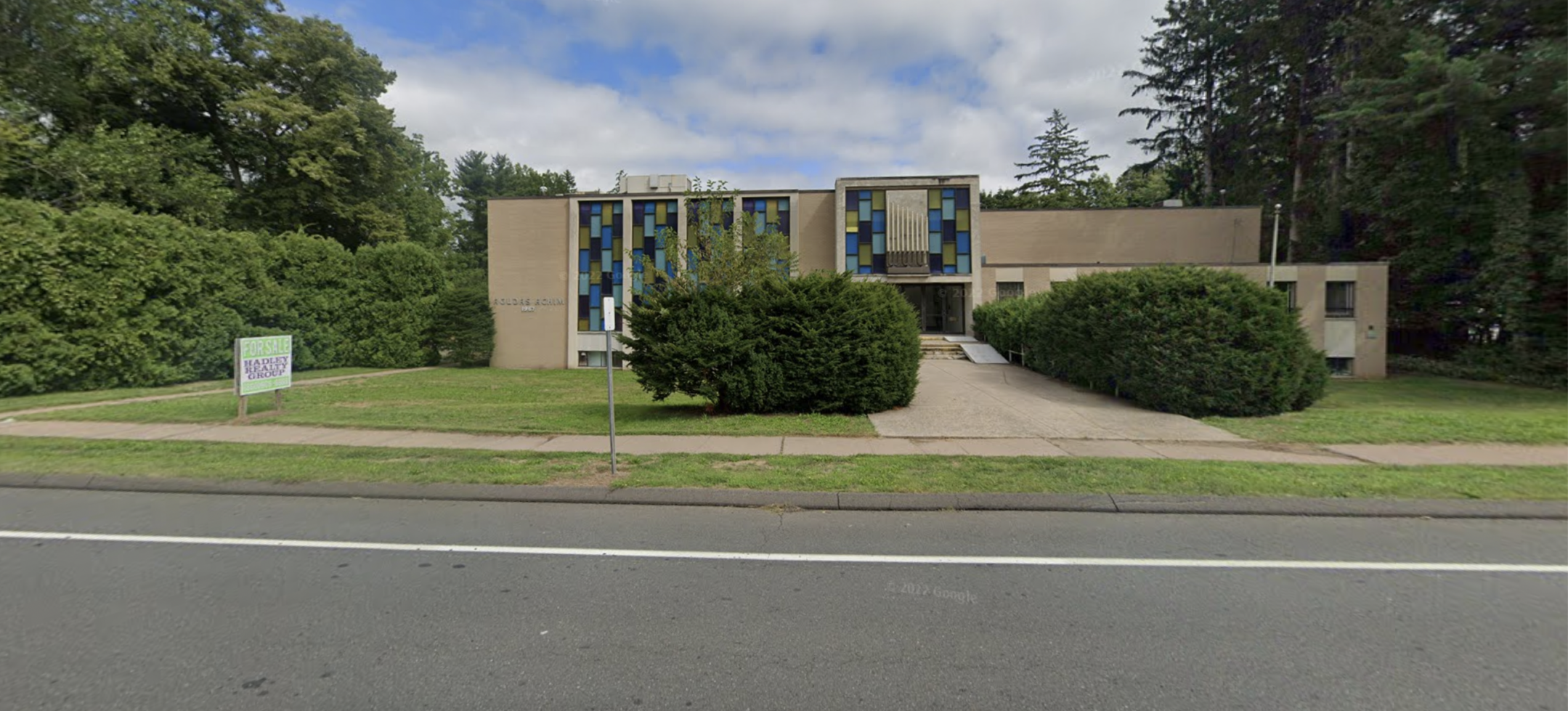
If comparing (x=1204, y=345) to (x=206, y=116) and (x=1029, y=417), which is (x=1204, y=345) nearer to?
(x=1029, y=417)

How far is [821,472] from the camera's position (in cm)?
727

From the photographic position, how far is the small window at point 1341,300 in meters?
25.9

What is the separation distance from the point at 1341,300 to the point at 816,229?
829 inches

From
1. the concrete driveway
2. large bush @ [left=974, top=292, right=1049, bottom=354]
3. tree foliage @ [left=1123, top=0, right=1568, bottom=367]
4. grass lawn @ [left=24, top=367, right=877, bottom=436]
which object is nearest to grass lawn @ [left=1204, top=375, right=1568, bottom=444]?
the concrete driveway

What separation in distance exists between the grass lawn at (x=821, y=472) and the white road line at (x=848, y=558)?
1.71m

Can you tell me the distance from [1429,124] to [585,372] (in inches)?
1195

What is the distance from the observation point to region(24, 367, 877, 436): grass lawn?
33.8 ft

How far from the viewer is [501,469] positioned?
24.3 ft

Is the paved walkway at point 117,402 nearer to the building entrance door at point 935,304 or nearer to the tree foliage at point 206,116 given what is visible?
the tree foliage at point 206,116

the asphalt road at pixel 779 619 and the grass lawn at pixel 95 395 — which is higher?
the grass lawn at pixel 95 395

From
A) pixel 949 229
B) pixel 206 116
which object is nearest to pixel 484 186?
pixel 206 116

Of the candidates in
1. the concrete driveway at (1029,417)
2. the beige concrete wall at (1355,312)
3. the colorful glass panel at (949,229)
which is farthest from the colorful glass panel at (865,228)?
the concrete driveway at (1029,417)

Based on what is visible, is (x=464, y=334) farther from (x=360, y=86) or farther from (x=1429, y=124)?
(x=1429, y=124)

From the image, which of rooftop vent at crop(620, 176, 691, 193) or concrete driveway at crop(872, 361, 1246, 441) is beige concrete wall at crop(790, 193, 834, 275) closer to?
rooftop vent at crop(620, 176, 691, 193)
